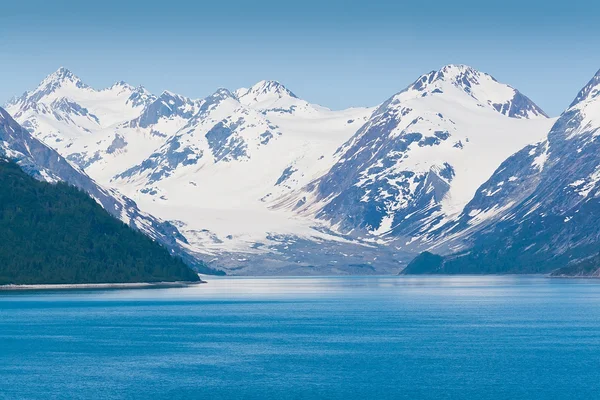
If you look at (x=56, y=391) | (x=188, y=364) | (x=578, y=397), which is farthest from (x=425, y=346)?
(x=56, y=391)

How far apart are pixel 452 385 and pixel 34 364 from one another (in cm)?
5702

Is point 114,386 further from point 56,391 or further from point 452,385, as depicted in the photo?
point 452,385

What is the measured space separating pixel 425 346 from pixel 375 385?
4314 centimetres

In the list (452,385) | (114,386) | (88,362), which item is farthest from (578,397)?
(88,362)

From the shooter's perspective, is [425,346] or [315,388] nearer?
[315,388]

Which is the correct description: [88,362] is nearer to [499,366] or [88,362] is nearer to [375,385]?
[375,385]

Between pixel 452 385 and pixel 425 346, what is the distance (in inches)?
1708

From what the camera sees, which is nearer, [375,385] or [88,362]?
[375,385]

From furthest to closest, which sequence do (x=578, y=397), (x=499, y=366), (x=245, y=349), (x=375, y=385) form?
1. (x=245, y=349)
2. (x=499, y=366)
3. (x=375, y=385)
4. (x=578, y=397)

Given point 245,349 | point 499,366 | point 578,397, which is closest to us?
point 578,397

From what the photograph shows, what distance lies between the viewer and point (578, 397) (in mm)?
147000

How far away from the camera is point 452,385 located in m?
156

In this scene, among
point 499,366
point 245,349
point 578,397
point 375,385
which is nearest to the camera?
point 578,397

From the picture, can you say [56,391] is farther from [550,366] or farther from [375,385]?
[550,366]
